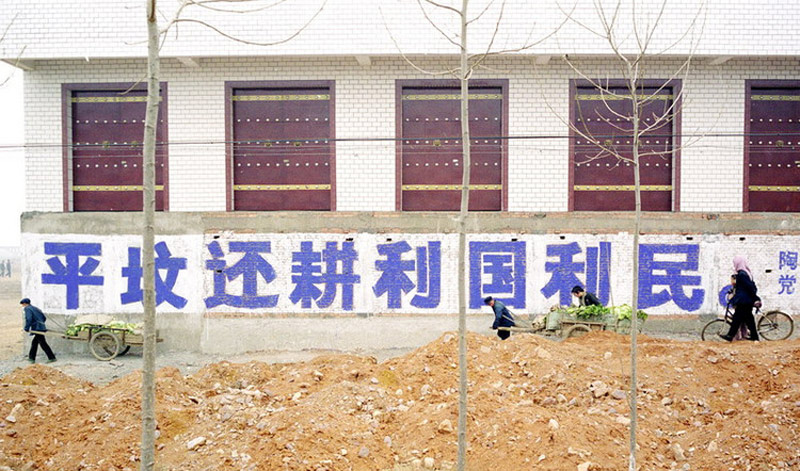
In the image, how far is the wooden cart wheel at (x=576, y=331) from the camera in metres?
11.3

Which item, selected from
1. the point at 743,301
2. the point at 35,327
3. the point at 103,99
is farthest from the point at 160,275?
the point at 743,301

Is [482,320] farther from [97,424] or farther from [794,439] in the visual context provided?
[97,424]

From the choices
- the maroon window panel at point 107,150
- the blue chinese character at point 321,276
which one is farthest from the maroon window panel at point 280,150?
the maroon window panel at point 107,150

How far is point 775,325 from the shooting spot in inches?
466

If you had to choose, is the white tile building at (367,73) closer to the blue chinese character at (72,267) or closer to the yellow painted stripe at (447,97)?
the yellow painted stripe at (447,97)

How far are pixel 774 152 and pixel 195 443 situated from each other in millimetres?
14439

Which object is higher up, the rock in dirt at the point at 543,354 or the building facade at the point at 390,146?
the building facade at the point at 390,146

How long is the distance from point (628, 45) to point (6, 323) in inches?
964

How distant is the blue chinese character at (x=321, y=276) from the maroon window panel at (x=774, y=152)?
10.1 m

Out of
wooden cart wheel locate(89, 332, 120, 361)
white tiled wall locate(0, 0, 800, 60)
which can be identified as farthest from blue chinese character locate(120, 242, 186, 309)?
white tiled wall locate(0, 0, 800, 60)

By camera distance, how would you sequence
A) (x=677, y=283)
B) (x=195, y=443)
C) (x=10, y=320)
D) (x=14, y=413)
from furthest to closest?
1. (x=10, y=320)
2. (x=677, y=283)
3. (x=14, y=413)
4. (x=195, y=443)

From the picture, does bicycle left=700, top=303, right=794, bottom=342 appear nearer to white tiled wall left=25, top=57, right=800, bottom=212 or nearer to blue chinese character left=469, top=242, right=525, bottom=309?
white tiled wall left=25, top=57, right=800, bottom=212

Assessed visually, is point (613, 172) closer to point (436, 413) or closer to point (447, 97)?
point (447, 97)

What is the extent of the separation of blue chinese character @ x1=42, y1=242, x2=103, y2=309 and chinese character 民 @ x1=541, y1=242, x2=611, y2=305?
36.6ft
